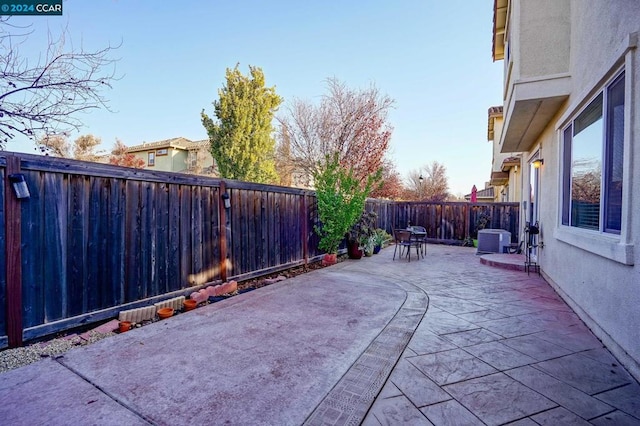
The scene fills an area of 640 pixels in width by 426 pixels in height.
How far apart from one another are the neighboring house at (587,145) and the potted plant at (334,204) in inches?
126

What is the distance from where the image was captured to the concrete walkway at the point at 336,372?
5.74 ft

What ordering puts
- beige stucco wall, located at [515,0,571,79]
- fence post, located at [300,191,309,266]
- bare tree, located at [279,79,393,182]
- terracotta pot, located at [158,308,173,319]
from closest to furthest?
terracotta pot, located at [158,308,173,319] → beige stucco wall, located at [515,0,571,79] → fence post, located at [300,191,309,266] → bare tree, located at [279,79,393,182]

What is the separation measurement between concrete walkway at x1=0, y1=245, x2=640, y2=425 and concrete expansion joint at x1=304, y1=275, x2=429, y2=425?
0.4 inches

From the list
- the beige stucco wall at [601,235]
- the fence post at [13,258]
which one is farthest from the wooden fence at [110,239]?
the beige stucco wall at [601,235]

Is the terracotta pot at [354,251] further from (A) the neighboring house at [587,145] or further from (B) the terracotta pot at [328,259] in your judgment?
(A) the neighboring house at [587,145]

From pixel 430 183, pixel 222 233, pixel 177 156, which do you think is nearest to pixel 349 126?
pixel 222 233

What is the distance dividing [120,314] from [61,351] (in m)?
0.67

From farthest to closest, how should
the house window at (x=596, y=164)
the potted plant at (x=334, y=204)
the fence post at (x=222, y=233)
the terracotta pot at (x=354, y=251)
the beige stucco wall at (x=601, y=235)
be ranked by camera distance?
the terracotta pot at (x=354, y=251)
the potted plant at (x=334, y=204)
the fence post at (x=222, y=233)
the house window at (x=596, y=164)
the beige stucco wall at (x=601, y=235)

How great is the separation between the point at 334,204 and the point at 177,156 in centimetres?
2061

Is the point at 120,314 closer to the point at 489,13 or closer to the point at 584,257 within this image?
the point at 584,257

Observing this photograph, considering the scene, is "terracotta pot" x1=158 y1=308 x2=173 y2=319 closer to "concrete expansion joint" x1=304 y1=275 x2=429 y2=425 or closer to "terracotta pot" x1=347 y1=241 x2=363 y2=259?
"concrete expansion joint" x1=304 y1=275 x2=429 y2=425

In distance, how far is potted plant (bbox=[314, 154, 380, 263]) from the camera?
6746mm

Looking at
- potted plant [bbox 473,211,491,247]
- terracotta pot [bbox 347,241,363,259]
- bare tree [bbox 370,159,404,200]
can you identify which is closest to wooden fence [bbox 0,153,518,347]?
terracotta pot [bbox 347,241,363,259]

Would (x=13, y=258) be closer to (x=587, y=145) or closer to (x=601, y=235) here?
(x=601, y=235)
